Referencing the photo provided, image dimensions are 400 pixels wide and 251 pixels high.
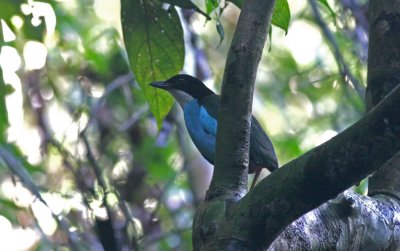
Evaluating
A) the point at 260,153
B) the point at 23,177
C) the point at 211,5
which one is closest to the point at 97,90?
the point at 260,153

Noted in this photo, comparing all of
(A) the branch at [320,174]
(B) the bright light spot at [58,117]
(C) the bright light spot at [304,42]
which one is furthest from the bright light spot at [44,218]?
(C) the bright light spot at [304,42]

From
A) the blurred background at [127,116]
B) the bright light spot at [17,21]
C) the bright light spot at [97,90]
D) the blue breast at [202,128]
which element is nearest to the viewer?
the bright light spot at [17,21]

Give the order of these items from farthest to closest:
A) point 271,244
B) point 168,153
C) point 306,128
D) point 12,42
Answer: point 306,128 < point 168,153 < point 12,42 < point 271,244

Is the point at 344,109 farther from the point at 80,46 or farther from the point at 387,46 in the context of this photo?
the point at 387,46

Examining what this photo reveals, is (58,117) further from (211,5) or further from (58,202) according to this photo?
(211,5)

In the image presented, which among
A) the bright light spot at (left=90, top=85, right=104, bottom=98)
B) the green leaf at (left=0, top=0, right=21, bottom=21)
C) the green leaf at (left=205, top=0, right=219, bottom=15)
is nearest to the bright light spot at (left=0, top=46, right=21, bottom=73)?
the green leaf at (left=0, top=0, right=21, bottom=21)

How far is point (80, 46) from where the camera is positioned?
7012 mm

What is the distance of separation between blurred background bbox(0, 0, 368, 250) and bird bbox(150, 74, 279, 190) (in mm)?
262

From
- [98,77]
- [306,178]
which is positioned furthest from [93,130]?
[306,178]

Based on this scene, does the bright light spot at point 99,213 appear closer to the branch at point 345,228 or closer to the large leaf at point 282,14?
the branch at point 345,228

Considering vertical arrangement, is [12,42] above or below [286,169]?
above

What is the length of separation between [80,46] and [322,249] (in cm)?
500

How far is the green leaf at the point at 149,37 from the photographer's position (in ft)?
9.43

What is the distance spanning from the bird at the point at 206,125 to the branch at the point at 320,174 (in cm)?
219
